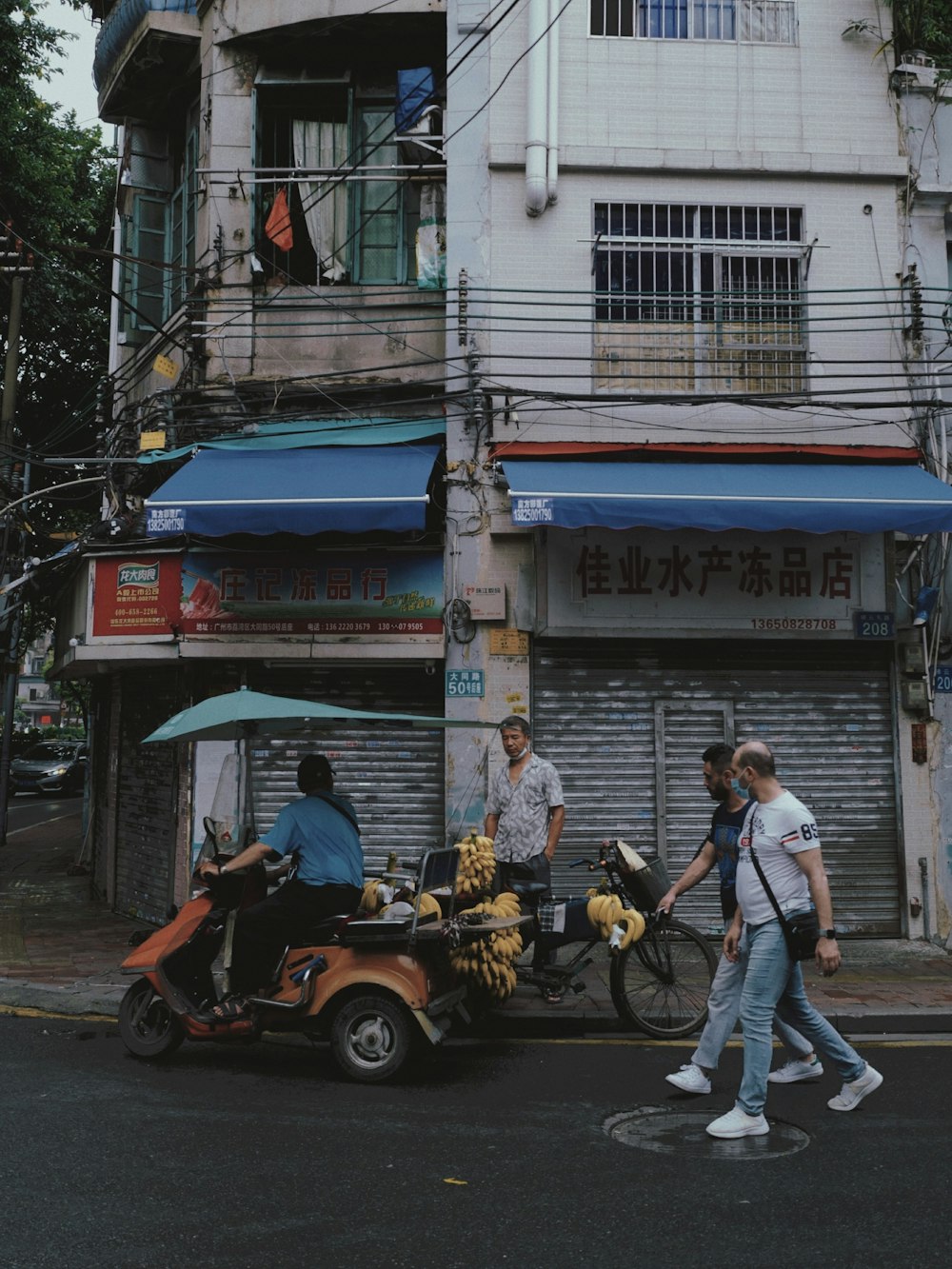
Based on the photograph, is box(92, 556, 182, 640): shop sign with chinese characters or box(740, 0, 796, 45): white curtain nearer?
box(92, 556, 182, 640): shop sign with chinese characters

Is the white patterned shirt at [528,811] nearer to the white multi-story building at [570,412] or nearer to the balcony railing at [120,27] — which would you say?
the white multi-story building at [570,412]

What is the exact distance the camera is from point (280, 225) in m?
11.8

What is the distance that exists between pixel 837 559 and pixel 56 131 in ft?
54.1

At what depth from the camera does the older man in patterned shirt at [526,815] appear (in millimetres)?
8453

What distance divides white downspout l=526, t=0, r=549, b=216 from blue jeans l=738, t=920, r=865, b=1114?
304 inches

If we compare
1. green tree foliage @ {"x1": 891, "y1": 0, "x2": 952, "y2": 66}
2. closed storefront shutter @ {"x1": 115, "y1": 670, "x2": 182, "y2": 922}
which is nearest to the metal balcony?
closed storefront shutter @ {"x1": 115, "y1": 670, "x2": 182, "y2": 922}

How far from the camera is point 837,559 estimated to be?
1105 cm

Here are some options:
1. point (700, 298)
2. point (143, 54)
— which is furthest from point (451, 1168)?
point (143, 54)

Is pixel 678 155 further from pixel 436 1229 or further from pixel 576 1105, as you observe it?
pixel 436 1229

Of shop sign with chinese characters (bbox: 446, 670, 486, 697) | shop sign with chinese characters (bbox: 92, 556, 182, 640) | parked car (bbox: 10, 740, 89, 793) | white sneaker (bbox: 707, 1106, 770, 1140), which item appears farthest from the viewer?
parked car (bbox: 10, 740, 89, 793)

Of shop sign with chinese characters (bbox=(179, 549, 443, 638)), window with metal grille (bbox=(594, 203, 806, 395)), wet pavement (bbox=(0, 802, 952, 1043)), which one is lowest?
wet pavement (bbox=(0, 802, 952, 1043))

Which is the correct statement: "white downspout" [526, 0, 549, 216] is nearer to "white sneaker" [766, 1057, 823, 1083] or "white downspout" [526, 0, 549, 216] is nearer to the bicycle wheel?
the bicycle wheel

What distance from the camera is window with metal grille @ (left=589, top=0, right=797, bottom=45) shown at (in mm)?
11820

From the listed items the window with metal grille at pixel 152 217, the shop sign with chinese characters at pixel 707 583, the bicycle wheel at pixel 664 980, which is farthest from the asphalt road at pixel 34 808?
the bicycle wheel at pixel 664 980
